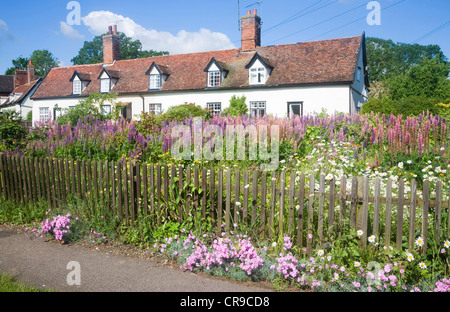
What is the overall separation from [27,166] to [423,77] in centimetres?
3283

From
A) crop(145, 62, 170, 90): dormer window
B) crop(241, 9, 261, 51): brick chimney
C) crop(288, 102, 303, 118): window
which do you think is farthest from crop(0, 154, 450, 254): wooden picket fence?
crop(145, 62, 170, 90): dormer window

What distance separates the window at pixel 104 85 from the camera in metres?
33.5

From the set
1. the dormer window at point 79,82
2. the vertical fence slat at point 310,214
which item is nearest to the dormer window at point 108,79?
the dormer window at point 79,82

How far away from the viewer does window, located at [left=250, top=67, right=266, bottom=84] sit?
86.1 ft

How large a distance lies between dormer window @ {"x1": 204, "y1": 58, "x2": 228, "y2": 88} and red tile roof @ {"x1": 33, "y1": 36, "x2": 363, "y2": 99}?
34 cm

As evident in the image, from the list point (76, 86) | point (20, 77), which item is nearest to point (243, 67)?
point (76, 86)

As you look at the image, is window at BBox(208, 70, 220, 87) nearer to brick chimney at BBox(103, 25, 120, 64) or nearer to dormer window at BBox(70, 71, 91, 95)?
brick chimney at BBox(103, 25, 120, 64)

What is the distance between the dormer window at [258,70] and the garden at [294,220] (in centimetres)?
1799

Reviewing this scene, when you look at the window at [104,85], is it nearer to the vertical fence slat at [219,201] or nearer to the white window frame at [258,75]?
the white window frame at [258,75]

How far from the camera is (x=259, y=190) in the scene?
5.23m

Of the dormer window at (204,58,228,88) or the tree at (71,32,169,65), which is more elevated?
the tree at (71,32,169,65)

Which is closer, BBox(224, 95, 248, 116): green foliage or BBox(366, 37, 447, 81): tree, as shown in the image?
BBox(224, 95, 248, 116): green foliage

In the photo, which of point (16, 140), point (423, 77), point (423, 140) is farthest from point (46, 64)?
point (423, 140)
